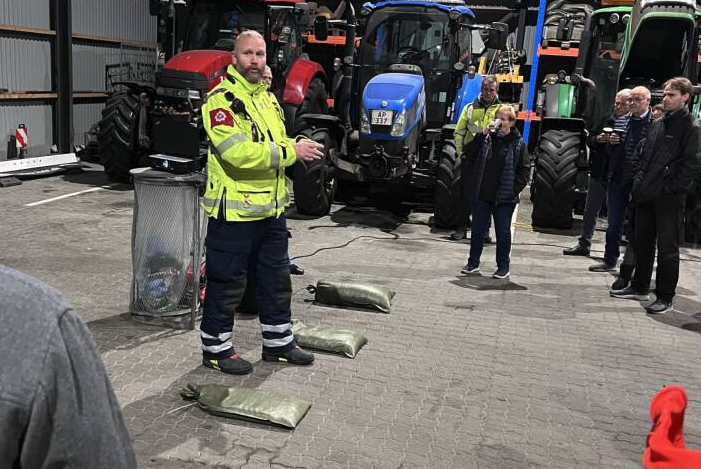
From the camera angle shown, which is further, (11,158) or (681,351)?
(11,158)

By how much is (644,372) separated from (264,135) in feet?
9.06

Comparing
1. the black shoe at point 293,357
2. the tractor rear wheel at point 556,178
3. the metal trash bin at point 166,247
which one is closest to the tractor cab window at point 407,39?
the tractor rear wheel at point 556,178

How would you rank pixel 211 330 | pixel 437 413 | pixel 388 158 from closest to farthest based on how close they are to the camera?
pixel 437 413 → pixel 211 330 → pixel 388 158

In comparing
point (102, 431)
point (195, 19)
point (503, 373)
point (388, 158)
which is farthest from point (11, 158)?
A: point (102, 431)

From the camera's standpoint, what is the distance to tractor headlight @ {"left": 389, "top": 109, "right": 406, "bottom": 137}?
309 inches

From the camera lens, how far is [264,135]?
374cm

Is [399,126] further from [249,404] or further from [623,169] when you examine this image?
[249,404]

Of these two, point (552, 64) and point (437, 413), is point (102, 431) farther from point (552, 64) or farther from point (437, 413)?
point (552, 64)

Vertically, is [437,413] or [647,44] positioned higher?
[647,44]

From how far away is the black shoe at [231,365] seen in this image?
154 inches

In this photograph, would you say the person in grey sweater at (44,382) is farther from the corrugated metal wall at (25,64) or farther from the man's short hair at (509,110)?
the corrugated metal wall at (25,64)

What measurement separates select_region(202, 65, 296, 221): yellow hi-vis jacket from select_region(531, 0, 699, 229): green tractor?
15.9 feet

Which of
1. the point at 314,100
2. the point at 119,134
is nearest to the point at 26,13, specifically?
the point at 119,134

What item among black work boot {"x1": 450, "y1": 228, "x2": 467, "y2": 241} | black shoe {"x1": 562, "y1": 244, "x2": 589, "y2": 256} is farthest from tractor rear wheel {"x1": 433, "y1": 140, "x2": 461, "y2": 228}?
black shoe {"x1": 562, "y1": 244, "x2": 589, "y2": 256}
